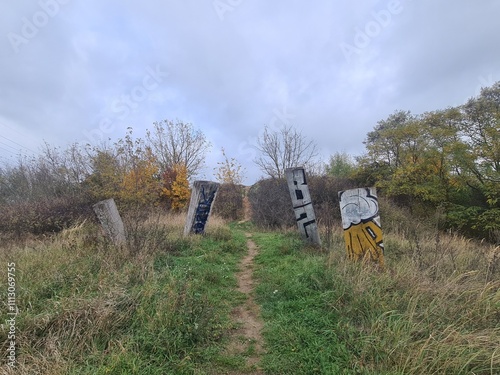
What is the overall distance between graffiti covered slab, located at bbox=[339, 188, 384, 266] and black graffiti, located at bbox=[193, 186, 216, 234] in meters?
4.92

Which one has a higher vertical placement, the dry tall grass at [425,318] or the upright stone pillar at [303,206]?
the upright stone pillar at [303,206]

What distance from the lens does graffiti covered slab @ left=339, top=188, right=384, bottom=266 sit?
459 centimetres

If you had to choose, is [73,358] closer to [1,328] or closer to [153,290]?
[1,328]

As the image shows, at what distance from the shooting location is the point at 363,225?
470 centimetres

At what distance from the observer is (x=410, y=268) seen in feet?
13.3

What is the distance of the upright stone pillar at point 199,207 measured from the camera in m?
8.21

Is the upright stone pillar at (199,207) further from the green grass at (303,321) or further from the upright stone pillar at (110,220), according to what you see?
the green grass at (303,321)

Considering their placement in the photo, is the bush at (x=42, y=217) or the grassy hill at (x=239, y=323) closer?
the grassy hill at (x=239, y=323)

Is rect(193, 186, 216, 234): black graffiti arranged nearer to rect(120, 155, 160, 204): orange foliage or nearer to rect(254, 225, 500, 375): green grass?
rect(254, 225, 500, 375): green grass

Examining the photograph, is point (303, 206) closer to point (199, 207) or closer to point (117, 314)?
point (199, 207)

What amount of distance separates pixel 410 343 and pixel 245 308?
2159 mm

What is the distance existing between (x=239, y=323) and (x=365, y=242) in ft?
9.05

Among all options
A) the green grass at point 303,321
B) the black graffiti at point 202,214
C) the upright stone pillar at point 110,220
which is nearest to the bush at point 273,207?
the black graffiti at point 202,214

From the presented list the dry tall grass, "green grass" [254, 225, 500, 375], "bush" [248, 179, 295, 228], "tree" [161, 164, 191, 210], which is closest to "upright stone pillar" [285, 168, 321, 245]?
"green grass" [254, 225, 500, 375]
